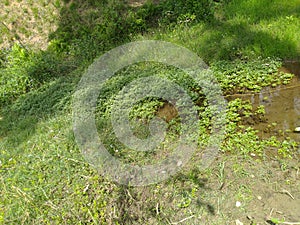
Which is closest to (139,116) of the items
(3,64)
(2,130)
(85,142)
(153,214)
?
(85,142)

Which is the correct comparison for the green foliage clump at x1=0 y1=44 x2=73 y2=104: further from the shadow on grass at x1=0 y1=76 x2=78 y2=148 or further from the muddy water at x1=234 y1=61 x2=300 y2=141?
the muddy water at x1=234 y1=61 x2=300 y2=141

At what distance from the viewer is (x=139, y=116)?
4.25m

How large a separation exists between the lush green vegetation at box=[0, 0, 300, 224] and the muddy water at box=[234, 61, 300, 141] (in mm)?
115

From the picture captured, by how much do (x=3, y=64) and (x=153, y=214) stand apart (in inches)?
221

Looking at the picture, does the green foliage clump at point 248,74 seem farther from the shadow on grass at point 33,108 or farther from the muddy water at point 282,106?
the shadow on grass at point 33,108

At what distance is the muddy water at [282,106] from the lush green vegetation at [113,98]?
4.5 inches

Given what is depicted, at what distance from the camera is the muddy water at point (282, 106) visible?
3734 mm

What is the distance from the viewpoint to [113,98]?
15.2ft

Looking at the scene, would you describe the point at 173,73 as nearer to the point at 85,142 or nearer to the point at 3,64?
the point at 85,142

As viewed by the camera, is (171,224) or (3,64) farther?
(3,64)

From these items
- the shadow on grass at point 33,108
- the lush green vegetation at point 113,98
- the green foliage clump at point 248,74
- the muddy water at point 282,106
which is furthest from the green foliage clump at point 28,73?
the muddy water at point 282,106

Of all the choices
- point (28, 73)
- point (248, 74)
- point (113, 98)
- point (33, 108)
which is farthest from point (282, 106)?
point (28, 73)

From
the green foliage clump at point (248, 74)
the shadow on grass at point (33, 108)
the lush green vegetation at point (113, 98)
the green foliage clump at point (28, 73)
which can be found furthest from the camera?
the green foliage clump at point (28, 73)

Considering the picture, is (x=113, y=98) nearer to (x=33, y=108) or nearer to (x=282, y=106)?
(x=33, y=108)
